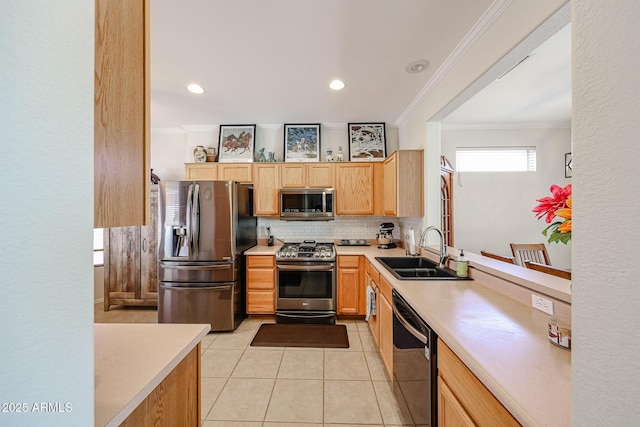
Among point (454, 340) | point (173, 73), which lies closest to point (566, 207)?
point (454, 340)

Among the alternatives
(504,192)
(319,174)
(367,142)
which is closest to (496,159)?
(504,192)

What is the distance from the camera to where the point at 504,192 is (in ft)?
13.1

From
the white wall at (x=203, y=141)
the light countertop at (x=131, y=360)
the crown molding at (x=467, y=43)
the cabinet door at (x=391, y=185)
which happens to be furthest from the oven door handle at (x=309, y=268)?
the crown molding at (x=467, y=43)

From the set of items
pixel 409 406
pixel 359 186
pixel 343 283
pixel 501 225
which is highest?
pixel 359 186

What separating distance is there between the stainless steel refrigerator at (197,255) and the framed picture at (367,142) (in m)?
1.85

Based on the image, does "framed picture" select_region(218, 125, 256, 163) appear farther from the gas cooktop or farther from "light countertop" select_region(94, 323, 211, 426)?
"light countertop" select_region(94, 323, 211, 426)

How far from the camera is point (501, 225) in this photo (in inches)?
156

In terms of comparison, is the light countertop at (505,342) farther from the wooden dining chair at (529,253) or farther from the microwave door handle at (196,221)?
the microwave door handle at (196,221)

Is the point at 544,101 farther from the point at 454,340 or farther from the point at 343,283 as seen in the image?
the point at 454,340

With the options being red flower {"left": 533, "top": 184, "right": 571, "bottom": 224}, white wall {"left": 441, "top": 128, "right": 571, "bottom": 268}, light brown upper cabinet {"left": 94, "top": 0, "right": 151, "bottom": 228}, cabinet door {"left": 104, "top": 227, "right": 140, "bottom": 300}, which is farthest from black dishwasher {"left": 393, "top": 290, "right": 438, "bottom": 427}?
cabinet door {"left": 104, "top": 227, "right": 140, "bottom": 300}

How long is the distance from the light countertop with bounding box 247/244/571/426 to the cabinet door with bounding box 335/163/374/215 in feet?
6.37

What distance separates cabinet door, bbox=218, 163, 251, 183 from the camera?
355 centimetres

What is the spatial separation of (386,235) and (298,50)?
256 centimetres
